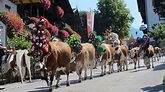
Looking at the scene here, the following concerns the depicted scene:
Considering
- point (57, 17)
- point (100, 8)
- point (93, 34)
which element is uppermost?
point (100, 8)

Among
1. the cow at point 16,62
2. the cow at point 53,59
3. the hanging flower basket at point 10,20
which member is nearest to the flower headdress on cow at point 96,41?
the cow at point 16,62

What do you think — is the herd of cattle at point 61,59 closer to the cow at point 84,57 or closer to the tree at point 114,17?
the cow at point 84,57

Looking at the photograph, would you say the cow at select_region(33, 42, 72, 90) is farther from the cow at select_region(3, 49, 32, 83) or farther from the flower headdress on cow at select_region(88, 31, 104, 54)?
the flower headdress on cow at select_region(88, 31, 104, 54)

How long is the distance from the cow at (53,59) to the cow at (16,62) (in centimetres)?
289

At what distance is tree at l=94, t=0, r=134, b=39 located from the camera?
6066 cm

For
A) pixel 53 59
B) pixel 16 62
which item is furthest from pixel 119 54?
pixel 53 59

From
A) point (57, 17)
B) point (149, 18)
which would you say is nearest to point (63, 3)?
point (57, 17)

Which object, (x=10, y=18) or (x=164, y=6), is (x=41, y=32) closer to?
(x=164, y=6)

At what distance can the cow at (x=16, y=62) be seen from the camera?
48.5ft

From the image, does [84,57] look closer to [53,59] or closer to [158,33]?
[53,59]

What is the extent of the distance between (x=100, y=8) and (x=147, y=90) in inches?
2086

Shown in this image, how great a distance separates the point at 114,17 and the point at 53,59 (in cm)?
5089

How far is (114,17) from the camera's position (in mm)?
61312

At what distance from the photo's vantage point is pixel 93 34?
1683cm
